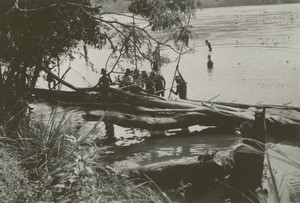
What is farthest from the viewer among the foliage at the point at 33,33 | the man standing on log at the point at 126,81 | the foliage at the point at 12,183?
the man standing on log at the point at 126,81

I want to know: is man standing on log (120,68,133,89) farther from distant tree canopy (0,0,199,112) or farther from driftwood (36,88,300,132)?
distant tree canopy (0,0,199,112)

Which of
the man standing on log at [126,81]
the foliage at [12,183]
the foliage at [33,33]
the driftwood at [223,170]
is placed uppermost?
the foliage at [33,33]

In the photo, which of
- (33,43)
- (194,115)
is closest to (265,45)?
(194,115)

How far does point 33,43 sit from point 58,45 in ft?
5.59

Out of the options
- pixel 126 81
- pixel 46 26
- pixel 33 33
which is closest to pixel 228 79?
pixel 126 81

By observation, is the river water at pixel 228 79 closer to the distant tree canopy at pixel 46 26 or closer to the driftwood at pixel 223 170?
the driftwood at pixel 223 170

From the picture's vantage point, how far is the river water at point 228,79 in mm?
11227

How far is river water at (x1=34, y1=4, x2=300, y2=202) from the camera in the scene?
11227 millimetres

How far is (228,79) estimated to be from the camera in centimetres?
2425

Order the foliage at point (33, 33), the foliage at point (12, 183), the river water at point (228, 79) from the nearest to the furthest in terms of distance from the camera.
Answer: the foliage at point (12, 183) < the foliage at point (33, 33) < the river water at point (228, 79)

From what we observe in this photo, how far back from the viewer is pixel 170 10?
36.1 feet

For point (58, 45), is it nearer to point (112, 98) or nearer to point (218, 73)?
point (112, 98)

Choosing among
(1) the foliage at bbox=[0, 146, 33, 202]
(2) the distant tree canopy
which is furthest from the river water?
(1) the foliage at bbox=[0, 146, 33, 202]

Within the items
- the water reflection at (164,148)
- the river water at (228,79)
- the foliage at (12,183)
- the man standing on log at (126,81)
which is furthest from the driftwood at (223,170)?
the man standing on log at (126,81)
